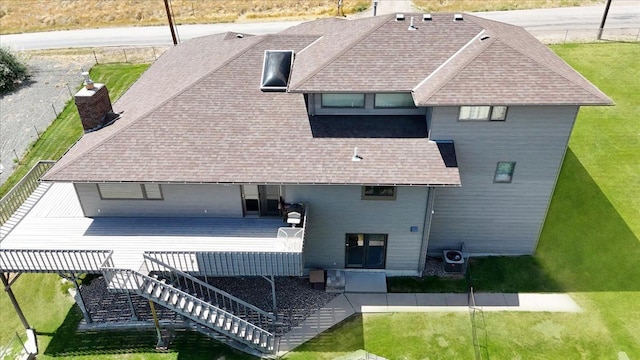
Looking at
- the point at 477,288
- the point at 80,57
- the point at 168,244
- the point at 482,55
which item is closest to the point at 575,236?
the point at 477,288

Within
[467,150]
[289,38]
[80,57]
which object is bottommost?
[80,57]

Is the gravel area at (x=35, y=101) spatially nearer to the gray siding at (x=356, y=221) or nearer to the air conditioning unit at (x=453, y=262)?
the gray siding at (x=356, y=221)

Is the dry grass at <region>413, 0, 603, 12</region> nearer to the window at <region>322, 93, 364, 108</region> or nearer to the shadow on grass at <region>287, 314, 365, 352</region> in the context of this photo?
the window at <region>322, 93, 364, 108</region>

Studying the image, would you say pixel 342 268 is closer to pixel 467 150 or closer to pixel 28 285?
pixel 467 150

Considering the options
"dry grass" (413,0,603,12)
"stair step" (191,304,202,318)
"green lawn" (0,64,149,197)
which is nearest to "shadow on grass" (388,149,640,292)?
"stair step" (191,304,202,318)

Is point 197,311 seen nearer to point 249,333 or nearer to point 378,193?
point 249,333
